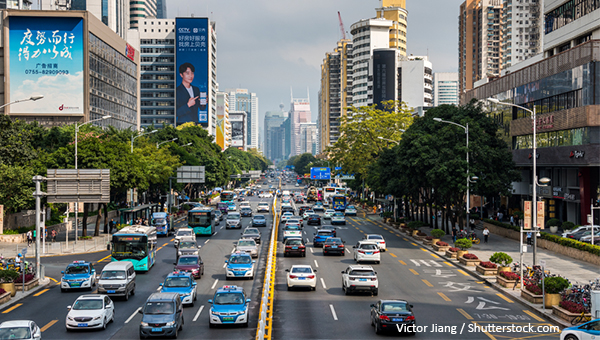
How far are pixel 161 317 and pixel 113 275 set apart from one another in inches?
362

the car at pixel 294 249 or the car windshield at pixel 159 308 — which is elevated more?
the car windshield at pixel 159 308

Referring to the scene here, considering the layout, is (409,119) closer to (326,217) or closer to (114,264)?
(326,217)

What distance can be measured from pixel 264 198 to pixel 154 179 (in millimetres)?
72874

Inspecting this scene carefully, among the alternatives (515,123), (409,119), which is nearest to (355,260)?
(515,123)

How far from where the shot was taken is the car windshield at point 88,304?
945 inches

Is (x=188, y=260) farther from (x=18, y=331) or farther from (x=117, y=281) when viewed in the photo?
(x=18, y=331)

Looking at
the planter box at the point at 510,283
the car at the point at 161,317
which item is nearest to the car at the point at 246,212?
the planter box at the point at 510,283

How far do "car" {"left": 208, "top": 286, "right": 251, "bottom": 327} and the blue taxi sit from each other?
11.8m

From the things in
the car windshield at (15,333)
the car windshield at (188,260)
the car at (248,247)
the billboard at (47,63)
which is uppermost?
the billboard at (47,63)

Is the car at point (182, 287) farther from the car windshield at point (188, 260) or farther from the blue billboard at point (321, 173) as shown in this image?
the blue billboard at point (321, 173)

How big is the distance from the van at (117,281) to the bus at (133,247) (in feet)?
24.7

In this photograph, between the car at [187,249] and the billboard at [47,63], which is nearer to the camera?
the car at [187,249]

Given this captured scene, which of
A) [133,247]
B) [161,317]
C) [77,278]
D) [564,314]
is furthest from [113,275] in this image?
[564,314]

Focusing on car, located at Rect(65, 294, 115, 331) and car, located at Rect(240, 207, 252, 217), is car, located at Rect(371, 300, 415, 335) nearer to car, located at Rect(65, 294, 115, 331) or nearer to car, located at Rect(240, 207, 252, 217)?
car, located at Rect(65, 294, 115, 331)
